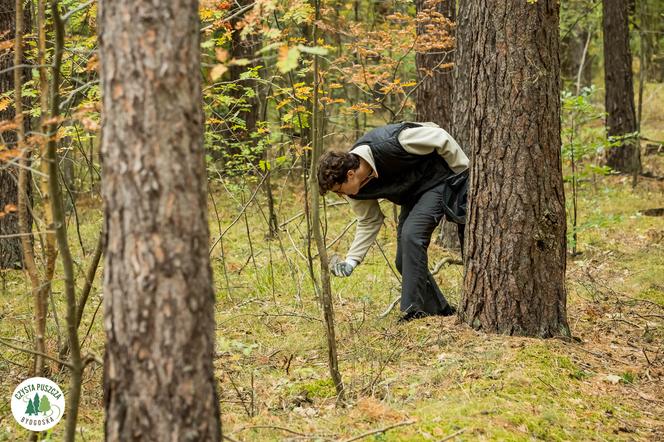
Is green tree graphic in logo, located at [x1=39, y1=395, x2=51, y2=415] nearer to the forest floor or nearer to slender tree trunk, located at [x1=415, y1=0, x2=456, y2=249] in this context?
the forest floor

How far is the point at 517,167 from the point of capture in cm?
474

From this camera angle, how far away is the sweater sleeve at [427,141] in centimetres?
539

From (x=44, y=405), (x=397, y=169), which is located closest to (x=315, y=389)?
(x=44, y=405)

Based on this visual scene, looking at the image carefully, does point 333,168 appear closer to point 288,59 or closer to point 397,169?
point 397,169

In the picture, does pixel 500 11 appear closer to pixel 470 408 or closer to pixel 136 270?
pixel 470 408

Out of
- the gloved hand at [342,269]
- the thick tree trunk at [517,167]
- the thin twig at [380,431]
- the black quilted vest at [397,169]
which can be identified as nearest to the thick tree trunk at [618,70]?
the black quilted vest at [397,169]

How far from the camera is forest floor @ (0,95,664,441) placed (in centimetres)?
379

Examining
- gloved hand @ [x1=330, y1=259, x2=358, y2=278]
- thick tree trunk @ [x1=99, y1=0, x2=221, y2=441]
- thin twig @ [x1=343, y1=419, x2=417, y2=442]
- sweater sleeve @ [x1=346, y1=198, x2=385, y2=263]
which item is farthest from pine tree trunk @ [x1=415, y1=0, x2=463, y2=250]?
thick tree trunk @ [x1=99, y1=0, x2=221, y2=441]

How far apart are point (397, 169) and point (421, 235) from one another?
0.55 m

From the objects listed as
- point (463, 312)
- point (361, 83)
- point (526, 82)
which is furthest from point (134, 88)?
point (361, 83)

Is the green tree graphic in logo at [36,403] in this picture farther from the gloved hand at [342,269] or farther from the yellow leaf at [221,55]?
the gloved hand at [342,269]

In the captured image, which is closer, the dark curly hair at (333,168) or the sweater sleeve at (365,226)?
the dark curly hair at (333,168)

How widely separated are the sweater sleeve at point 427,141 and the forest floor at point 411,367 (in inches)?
51.3

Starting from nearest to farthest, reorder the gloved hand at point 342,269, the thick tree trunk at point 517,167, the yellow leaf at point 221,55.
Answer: the yellow leaf at point 221,55
the thick tree trunk at point 517,167
the gloved hand at point 342,269
